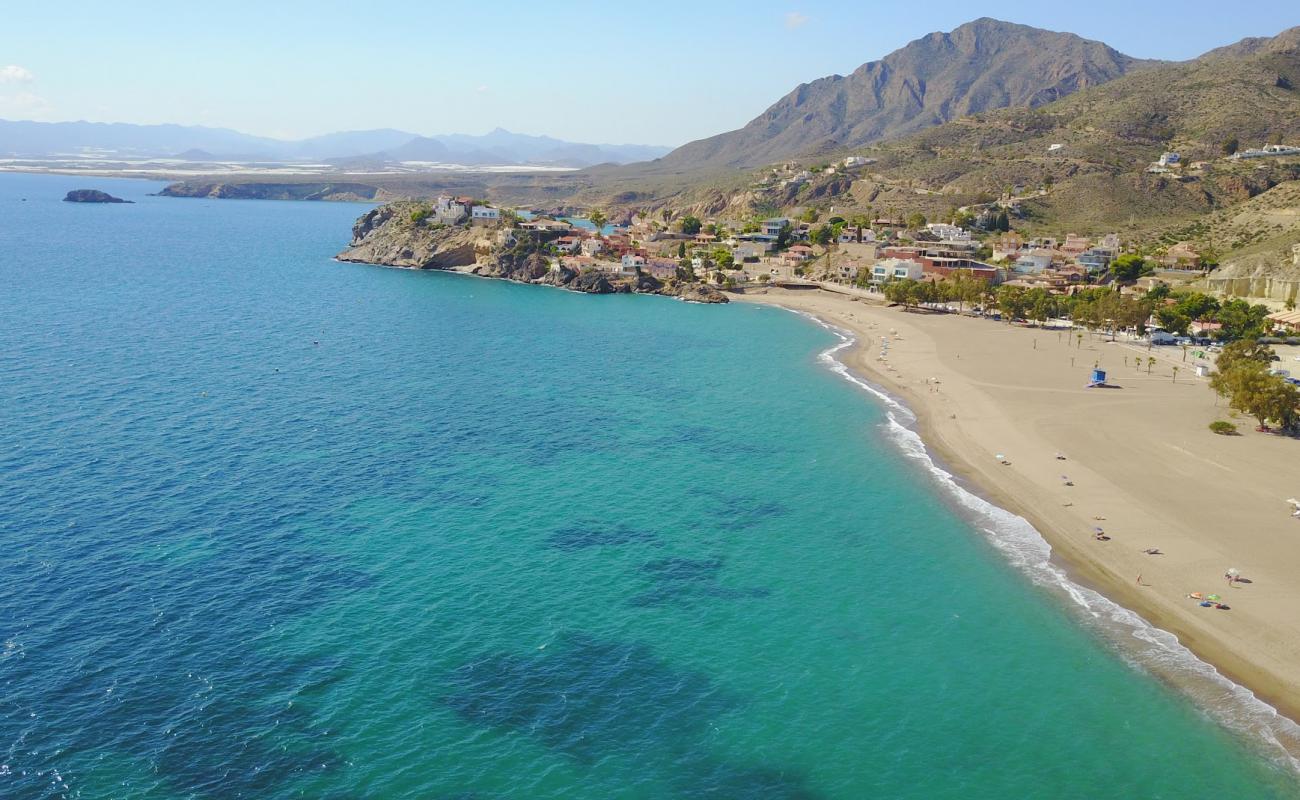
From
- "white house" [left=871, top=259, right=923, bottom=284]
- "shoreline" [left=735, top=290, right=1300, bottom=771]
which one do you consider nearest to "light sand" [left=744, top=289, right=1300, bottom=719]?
"shoreline" [left=735, top=290, right=1300, bottom=771]

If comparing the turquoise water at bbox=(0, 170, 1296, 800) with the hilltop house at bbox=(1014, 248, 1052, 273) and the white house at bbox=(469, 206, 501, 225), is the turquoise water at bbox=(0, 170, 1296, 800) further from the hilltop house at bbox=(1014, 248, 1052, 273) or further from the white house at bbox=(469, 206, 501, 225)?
the white house at bbox=(469, 206, 501, 225)

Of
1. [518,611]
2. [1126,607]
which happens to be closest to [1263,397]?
[1126,607]

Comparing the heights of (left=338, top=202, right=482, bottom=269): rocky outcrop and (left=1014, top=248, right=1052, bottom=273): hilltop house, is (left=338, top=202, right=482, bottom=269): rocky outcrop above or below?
below

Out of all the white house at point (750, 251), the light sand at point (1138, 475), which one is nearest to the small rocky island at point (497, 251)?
the white house at point (750, 251)

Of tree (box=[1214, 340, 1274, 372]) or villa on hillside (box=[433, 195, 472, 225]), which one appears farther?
villa on hillside (box=[433, 195, 472, 225])

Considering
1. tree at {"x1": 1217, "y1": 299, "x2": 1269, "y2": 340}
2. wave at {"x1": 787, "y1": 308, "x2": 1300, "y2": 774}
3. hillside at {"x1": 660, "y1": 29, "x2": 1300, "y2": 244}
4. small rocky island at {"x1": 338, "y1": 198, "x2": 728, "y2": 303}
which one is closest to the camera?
wave at {"x1": 787, "y1": 308, "x2": 1300, "y2": 774}

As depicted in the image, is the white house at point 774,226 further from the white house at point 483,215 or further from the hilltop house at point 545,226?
the white house at point 483,215

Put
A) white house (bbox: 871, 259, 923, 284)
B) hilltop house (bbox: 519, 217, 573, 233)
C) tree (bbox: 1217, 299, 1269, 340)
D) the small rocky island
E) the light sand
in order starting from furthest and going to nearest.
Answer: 1. hilltop house (bbox: 519, 217, 573, 233)
2. the small rocky island
3. white house (bbox: 871, 259, 923, 284)
4. tree (bbox: 1217, 299, 1269, 340)
5. the light sand
